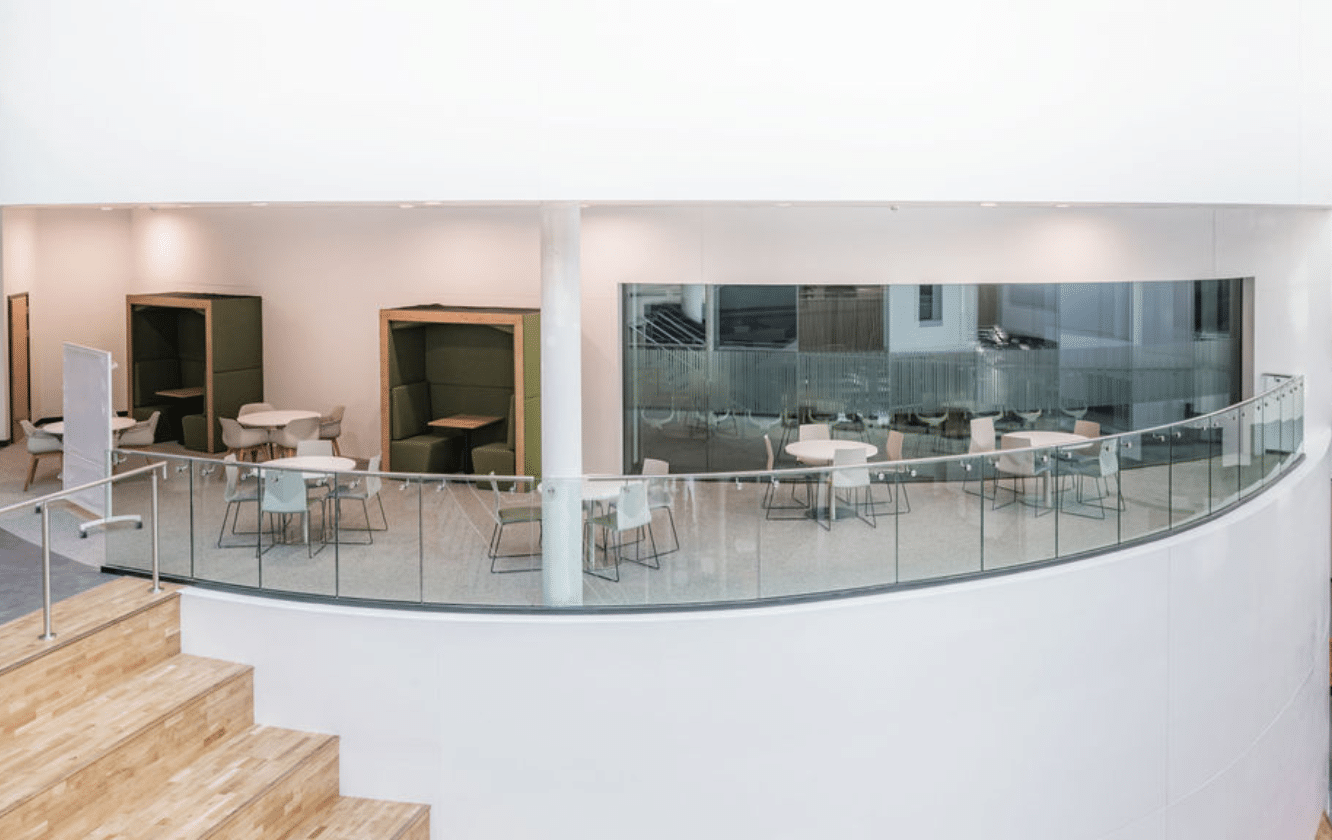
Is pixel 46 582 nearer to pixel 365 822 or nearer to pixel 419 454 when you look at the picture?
pixel 365 822

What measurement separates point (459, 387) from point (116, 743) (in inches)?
266

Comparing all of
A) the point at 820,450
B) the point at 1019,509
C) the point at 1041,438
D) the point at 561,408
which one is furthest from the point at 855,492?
the point at 1041,438

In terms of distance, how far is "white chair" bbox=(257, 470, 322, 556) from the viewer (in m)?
8.65

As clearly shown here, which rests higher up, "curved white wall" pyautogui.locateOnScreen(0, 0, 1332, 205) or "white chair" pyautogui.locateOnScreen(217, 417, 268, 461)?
"curved white wall" pyautogui.locateOnScreen(0, 0, 1332, 205)

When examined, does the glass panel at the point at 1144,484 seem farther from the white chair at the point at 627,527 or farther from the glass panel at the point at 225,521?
the glass panel at the point at 225,521

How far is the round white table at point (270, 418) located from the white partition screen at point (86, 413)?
1859 mm

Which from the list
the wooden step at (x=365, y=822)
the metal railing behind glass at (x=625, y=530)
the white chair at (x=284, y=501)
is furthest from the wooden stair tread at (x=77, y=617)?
the wooden step at (x=365, y=822)

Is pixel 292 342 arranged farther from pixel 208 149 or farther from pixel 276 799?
pixel 276 799

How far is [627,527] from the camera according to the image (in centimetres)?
835

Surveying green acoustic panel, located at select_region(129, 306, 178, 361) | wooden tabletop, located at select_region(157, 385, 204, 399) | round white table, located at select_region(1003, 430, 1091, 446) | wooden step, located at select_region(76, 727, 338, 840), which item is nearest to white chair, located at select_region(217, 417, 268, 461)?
wooden tabletop, located at select_region(157, 385, 204, 399)

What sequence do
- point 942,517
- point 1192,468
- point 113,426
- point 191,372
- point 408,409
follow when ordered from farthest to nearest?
point 191,372, point 408,409, point 113,426, point 1192,468, point 942,517

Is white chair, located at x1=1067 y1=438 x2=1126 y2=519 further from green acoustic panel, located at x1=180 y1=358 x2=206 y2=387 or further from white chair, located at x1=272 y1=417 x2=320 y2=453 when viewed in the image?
green acoustic panel, located at x1=180 y1=358 x2=206 y2=387

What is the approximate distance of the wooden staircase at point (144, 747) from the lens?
699 cm

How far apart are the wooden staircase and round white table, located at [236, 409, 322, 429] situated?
4092mm
